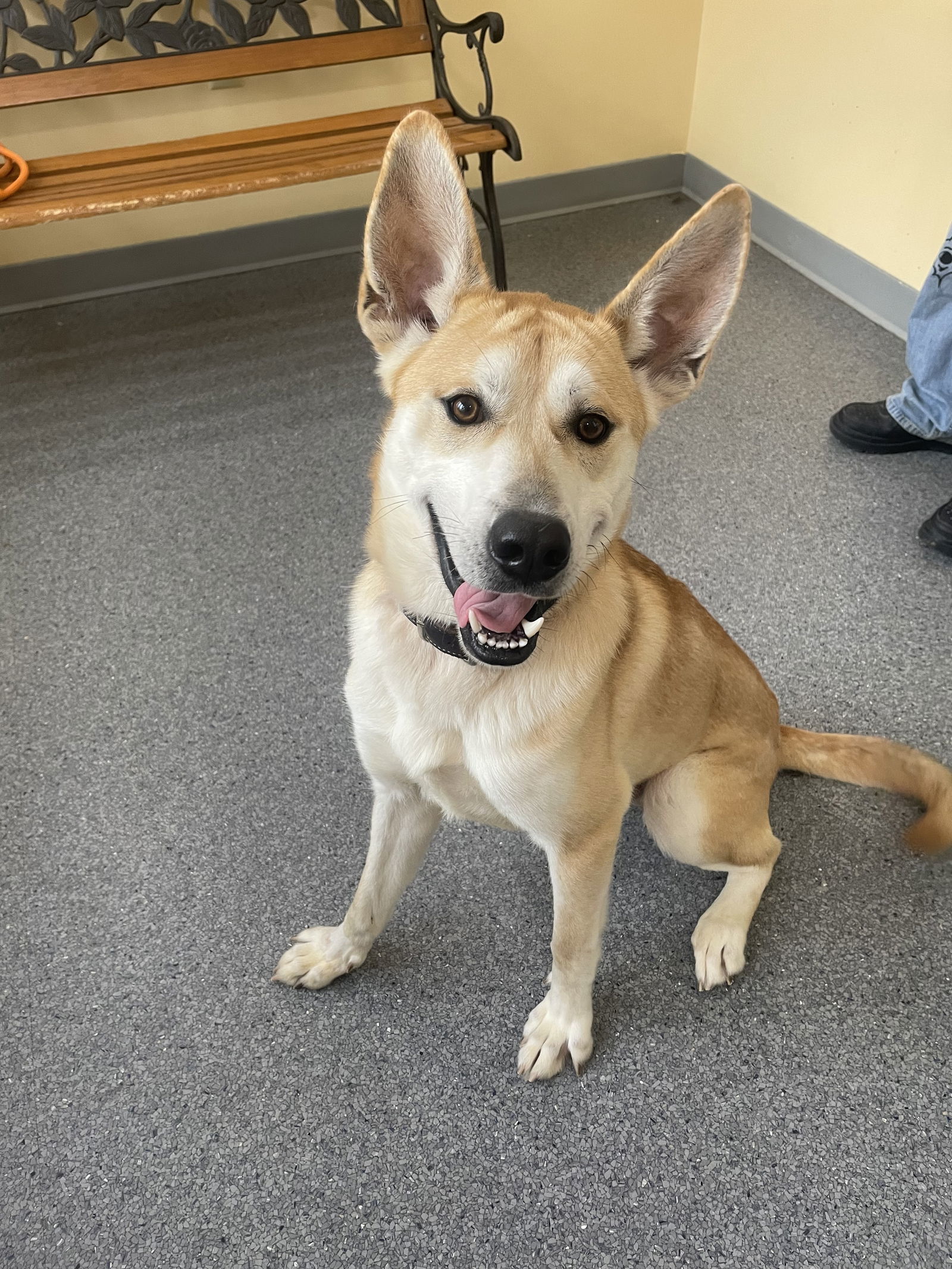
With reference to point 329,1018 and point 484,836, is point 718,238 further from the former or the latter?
point 329,1018

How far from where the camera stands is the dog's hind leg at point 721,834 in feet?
4.17

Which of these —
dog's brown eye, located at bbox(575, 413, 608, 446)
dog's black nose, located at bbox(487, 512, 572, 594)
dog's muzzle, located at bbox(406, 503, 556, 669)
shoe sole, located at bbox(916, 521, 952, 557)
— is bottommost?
shoe sole, located at bbox(916, 521, 952, 557)

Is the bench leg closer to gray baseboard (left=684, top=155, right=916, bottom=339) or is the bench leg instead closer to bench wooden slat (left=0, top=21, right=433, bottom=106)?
bench wooden slat (left=0, top=21, right=433, bottom=106)

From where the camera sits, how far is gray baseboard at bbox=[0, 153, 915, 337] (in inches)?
114

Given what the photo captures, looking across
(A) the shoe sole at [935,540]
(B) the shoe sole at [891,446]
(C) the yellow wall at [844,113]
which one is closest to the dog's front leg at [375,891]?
(A) the shoe sole at [935,540]

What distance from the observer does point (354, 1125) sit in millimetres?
1199

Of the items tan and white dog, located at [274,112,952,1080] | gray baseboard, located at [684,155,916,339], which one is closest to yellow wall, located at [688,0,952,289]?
gray baseboard, located at [684,155,916,339]

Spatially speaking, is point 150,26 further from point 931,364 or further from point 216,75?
point 931,364

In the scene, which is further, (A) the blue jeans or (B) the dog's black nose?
(A) the blue jeans

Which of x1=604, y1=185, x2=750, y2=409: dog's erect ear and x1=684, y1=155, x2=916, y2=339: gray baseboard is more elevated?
x1=604, y1=185, x2=750, y2=409: dog's erect ear

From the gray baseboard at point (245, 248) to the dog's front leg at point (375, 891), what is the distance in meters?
2.63

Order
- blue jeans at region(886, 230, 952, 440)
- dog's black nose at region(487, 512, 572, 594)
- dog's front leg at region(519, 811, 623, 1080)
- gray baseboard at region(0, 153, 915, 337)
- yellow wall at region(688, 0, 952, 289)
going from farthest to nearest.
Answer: gray baseboard at region(0, 153, 915, 337), yellow wall at region(688, 0, 952, 289), blue jeans at region(886, 230, 952, 440), dog's front leg at region(519, 811, 623, 1080), dog's black nose at region(487, 512, 572, 594)

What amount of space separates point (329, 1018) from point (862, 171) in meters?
2.95

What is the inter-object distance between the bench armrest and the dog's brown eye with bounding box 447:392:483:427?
187 cm
